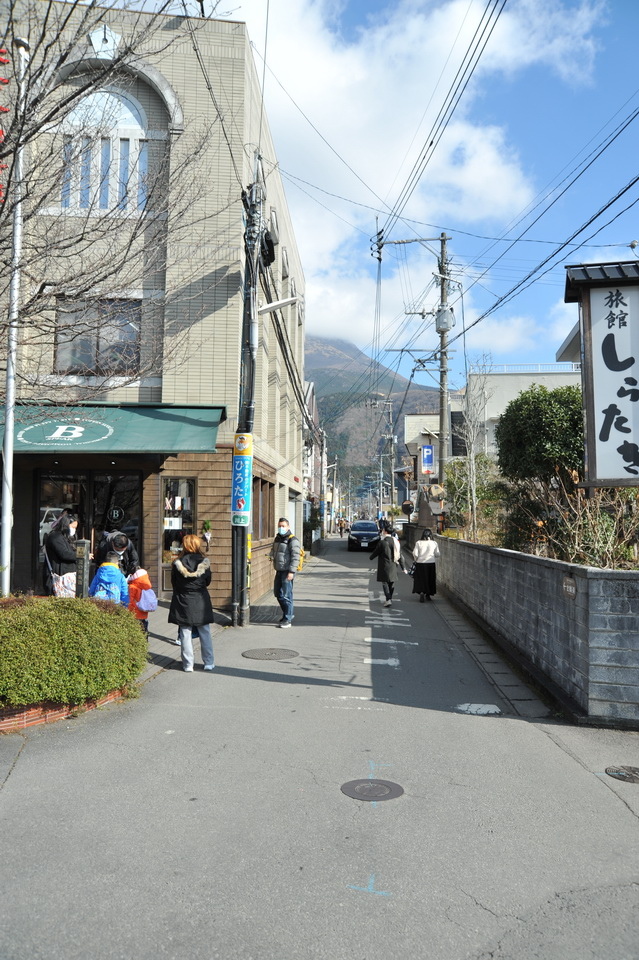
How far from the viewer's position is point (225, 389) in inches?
520

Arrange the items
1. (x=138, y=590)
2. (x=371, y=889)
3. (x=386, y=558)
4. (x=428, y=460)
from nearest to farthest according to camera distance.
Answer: (x=371, y=889), (x=138, y=590), (x=386, y=558), (x=428, y=460)

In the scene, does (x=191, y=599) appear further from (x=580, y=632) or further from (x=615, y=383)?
(x=615, y=383)

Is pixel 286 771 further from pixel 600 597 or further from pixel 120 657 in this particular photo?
pixel 600 597

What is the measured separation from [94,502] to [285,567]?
14.7ft

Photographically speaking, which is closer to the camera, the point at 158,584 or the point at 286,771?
the point at 286,771

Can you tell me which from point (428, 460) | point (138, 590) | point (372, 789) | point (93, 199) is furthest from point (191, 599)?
point (428, 460)

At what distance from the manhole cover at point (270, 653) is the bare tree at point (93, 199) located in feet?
13.1

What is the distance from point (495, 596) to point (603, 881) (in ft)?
25.3

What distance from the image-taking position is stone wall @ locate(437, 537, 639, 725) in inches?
238

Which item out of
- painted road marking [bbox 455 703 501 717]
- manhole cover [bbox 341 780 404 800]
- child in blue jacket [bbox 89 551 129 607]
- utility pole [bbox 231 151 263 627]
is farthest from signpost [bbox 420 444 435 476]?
manhole cover [bbox 341 780 404 800]

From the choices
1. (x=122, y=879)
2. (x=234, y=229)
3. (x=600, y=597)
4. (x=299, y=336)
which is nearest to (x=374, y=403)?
(x=299, y=336)

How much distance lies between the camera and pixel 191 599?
807 centimetres

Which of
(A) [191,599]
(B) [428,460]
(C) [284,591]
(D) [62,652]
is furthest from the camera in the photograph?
(B) [428,460]

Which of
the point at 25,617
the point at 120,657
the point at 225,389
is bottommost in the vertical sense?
the point at 120,657
